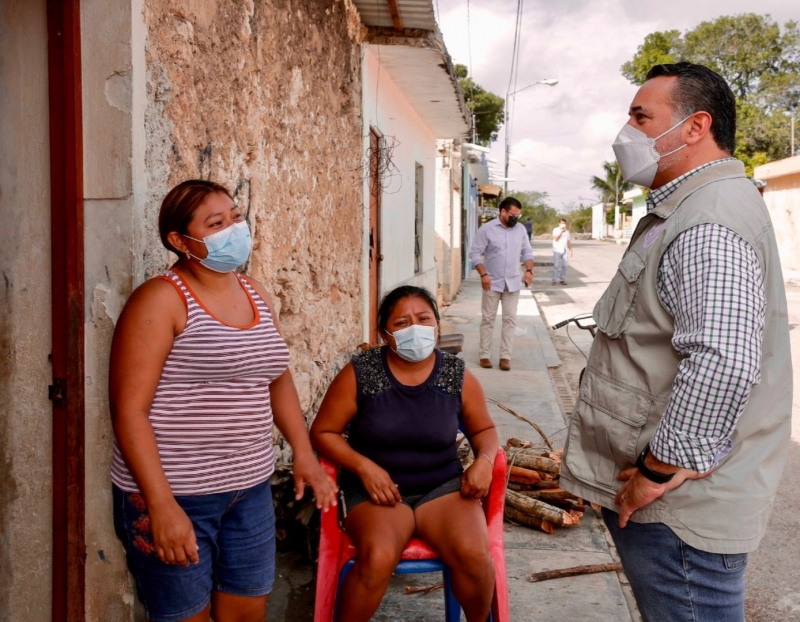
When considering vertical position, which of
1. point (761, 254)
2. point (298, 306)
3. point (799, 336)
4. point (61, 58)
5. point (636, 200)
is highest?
point (636, 200)

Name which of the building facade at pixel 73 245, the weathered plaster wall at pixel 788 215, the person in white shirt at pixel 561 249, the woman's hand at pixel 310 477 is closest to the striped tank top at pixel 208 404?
the woman's hand at pixel 310 477

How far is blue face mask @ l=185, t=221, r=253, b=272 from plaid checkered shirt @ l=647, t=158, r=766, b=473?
1126 mm

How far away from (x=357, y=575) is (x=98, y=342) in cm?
108

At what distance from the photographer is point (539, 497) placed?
425cm

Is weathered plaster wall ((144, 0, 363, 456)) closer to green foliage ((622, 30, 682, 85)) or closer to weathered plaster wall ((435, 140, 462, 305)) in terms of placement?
weathered plaster wall ((435, 140, 462, 305))

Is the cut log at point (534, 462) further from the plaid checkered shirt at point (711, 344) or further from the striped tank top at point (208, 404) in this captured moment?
the plaid checkered shirt at point (711, 344)

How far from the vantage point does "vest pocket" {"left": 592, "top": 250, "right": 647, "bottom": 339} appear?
1.80 metres

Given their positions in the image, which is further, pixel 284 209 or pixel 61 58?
pixel 284 209

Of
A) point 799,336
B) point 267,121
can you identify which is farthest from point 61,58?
point 799,336

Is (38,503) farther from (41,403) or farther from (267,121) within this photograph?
(267,121)

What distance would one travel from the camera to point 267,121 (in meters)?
3.77

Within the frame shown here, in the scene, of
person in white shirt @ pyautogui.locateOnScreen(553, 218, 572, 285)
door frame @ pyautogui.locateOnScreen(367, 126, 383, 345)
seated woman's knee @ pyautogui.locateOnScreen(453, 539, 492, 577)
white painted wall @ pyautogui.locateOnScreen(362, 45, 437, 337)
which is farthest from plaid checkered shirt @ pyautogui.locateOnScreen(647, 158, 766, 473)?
person in white shirt @ pyautogui.locateOnScreen(553, 218, 572, 285)

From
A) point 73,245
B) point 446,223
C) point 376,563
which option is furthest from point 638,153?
point 446,223

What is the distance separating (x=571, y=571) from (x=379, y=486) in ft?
4.64
